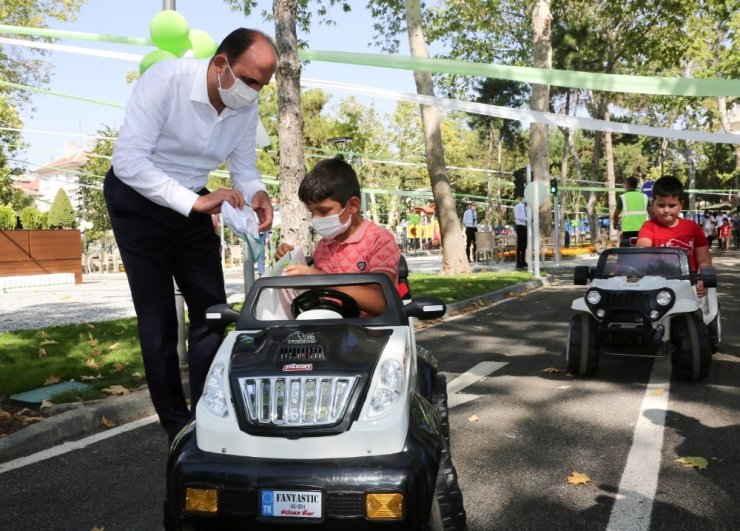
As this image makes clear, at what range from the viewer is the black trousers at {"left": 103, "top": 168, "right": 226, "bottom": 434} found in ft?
10.9

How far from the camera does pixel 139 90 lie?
10.6 feet

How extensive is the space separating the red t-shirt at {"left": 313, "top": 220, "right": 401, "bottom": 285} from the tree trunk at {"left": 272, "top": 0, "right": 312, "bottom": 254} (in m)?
5.40

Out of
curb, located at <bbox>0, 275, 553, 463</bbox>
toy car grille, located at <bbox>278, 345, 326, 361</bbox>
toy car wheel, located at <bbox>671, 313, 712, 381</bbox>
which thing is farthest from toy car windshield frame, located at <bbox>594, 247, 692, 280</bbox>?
toy car grille, located at <bbox>278, 345, 326, 361</bbox>

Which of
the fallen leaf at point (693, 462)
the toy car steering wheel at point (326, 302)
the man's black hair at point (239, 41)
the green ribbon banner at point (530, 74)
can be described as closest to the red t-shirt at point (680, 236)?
the green ribbon banner at point (530, 74)

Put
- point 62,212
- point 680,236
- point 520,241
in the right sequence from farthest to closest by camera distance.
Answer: point 62,212 → point 520,241 → point 680,236

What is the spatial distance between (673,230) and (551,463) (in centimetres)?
392

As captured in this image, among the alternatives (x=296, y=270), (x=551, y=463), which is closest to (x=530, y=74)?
(x=551, y=463)

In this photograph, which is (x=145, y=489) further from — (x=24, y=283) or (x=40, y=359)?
(x=24, y=283)

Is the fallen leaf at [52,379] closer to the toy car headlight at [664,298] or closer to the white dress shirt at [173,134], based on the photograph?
the white dress shirt at [173,134]

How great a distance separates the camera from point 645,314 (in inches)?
237

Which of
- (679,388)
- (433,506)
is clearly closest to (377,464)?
(433,506)

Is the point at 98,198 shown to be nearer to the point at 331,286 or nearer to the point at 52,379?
the point at 52,379

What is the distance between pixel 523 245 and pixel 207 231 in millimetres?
19882

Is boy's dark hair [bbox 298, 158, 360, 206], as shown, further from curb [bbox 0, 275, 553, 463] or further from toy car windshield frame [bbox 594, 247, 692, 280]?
toy car windshield frame [bbox 594, 247, 692, 280]
